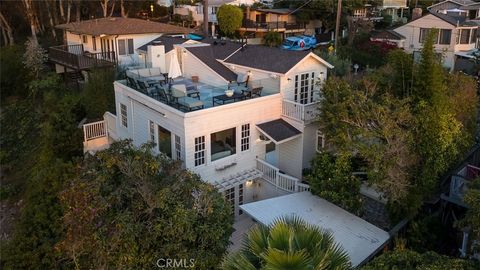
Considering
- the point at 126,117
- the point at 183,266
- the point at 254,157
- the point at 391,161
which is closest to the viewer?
the point at 183,266

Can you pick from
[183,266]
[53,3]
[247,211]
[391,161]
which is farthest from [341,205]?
[53,3]

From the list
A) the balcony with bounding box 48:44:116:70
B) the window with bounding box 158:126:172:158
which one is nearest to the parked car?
the balcony with bounding box 48:44:116:70

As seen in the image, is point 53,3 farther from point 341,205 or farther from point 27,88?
point 341,205

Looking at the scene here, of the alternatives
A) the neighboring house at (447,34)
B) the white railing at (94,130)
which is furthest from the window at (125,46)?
the neighboring house at (447,34)

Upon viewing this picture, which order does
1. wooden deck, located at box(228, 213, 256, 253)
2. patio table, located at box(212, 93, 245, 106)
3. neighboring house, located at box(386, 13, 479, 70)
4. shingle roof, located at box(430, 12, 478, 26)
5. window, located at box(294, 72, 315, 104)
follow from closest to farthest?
wooden deck, located at box(228, 213, 256, 253) < patio table, located at box(212, 93, 245, 106) < window, located at box(294, 72, 315, 104) < shingle roof, located at box(430, 12, 478, 26) < neighboring house, located at box(386, 13, 479, 70)

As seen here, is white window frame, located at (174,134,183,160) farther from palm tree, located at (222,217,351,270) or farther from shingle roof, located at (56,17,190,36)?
shingle roof, located at (56,17,190,36)
